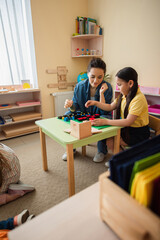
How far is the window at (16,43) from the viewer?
107 inches

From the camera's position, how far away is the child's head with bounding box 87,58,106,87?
5.83ft

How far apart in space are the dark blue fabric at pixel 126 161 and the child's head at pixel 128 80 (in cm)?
103

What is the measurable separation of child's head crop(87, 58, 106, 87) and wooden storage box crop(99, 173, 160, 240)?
1.51 metres

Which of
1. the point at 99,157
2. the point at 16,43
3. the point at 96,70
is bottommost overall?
the point at 99,157

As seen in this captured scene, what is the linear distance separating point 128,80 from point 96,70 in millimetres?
480

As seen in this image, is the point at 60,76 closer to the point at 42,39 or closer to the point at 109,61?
the point at 42,39

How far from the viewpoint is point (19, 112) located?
3201 mm

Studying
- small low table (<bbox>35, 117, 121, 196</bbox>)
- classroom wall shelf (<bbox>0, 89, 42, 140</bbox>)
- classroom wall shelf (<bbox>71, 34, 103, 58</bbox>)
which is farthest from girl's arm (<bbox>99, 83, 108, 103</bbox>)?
classroom wall shelf (<bbox>71, 34, 103, 58</bbox>)

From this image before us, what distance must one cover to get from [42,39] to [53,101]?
1.22 m

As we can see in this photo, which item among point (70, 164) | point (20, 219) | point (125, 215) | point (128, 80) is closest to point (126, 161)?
point (125, 215)

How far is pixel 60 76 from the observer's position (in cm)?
342

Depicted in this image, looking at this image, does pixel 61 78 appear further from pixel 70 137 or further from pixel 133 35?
pixel 70 137

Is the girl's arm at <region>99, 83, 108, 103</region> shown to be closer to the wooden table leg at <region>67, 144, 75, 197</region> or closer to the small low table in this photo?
the small low table

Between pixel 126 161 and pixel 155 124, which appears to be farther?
pixel 155 124
